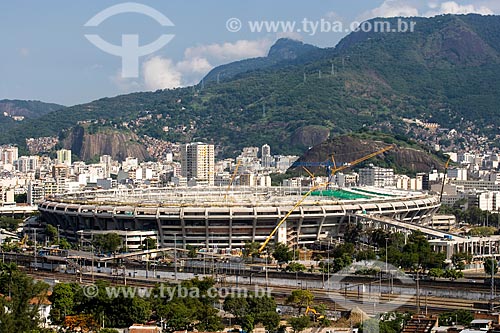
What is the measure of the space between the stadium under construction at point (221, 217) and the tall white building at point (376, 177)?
88.7ft

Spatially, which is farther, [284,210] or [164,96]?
[164,96]

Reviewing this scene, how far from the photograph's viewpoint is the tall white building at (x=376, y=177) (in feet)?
251

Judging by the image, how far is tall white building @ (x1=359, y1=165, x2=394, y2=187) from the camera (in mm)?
76537

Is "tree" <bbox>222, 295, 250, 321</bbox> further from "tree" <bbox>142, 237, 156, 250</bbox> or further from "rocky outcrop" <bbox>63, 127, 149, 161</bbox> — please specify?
"rocky outcrop" <bbox>63, 127, 149, 161</bbox>

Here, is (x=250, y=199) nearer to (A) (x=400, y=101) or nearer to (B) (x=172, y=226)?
(B) (x=172, y=226)

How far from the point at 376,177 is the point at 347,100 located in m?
66.3

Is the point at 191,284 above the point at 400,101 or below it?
below

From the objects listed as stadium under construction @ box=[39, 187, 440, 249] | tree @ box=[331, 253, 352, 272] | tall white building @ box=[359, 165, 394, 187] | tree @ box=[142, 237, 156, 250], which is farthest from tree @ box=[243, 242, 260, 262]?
tall white building @ box=[359, 165, 394, 187]

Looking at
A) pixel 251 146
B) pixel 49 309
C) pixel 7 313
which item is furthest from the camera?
pixel 251 146

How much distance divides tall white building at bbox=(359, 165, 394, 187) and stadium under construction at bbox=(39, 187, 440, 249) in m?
27.0

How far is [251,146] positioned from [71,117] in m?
44.7

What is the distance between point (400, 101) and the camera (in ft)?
481

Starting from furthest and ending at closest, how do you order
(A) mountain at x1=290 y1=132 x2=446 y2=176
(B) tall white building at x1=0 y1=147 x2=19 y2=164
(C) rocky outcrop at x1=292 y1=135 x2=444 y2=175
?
(B) tall white building at x1=0 y1=147 x2=19 y2=164
(C) rocky outcrop at x1=292 y1=135 x2=444 y2=175
(A) mountain at x1=290 y1=132 x2=446 y2=176

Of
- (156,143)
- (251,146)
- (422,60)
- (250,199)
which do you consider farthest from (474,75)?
(250,199)
